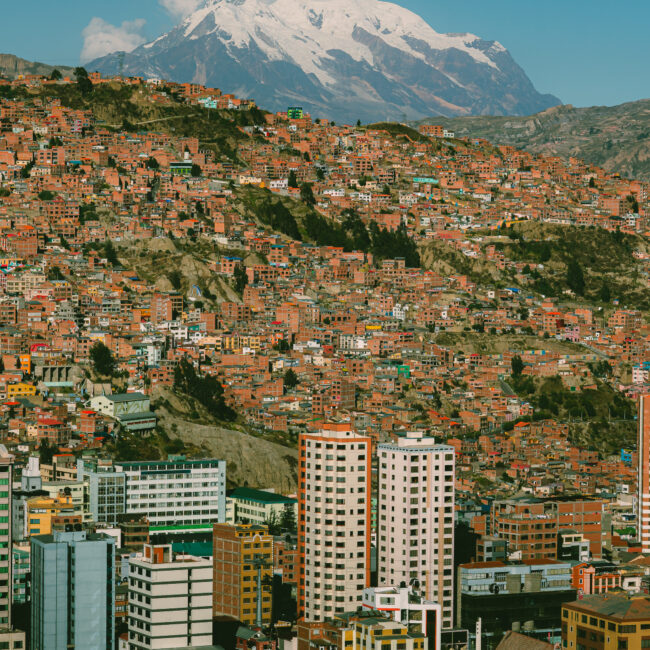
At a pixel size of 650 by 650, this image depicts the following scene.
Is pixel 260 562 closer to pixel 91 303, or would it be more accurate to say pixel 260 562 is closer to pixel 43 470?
pixel 43 470

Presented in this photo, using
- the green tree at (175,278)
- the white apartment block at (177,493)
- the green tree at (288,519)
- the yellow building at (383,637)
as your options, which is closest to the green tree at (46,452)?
the white apartment block at (177,493)

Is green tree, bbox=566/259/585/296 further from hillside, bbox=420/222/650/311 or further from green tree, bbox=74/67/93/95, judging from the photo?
green tree, bbox=74/67/93/95

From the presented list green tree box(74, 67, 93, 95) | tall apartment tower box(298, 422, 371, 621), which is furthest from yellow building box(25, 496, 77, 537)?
green tree box(74, 67, 93, 95)

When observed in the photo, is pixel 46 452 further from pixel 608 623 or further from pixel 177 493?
pixel 608 623

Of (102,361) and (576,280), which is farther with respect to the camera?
(576,280)

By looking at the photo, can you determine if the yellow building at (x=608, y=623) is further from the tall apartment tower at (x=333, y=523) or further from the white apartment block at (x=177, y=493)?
the white apartment block at (x=177, y=493)

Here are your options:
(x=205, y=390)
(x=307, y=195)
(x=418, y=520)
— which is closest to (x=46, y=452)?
(x=205, y=390)
